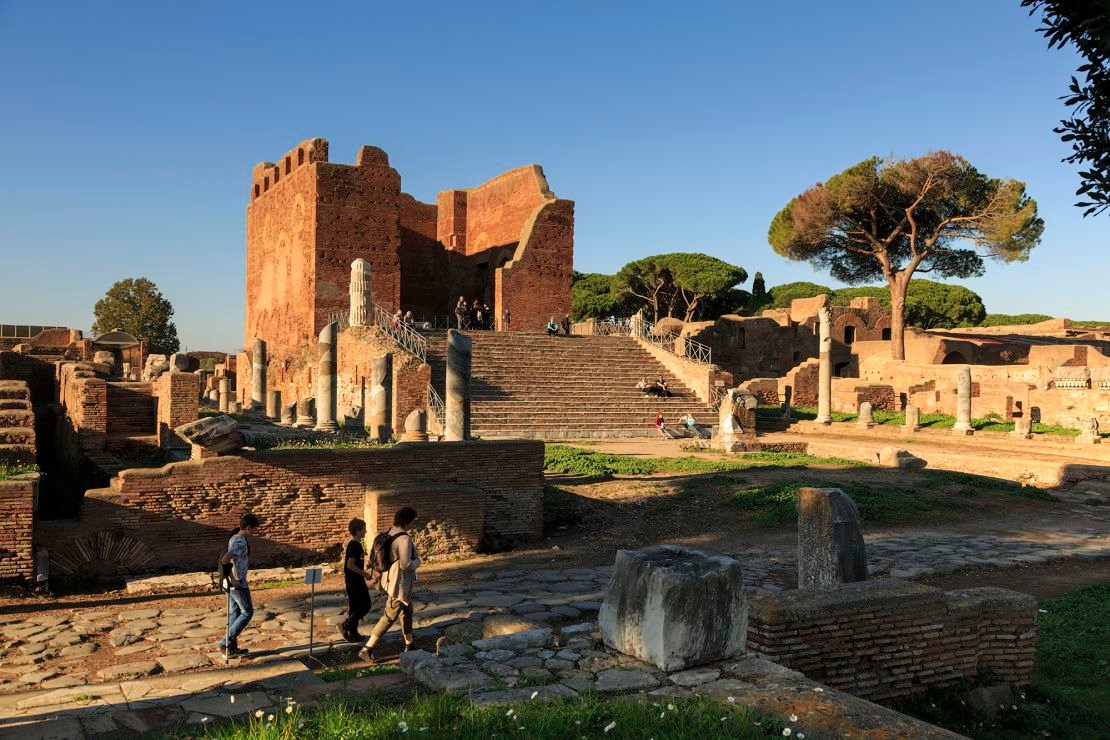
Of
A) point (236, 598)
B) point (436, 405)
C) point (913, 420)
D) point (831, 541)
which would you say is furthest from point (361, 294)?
point (831, 541)

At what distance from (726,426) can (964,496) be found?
6611 mm

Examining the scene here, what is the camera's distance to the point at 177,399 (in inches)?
476

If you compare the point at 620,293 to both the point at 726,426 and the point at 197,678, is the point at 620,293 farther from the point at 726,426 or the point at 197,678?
the point at 197,678

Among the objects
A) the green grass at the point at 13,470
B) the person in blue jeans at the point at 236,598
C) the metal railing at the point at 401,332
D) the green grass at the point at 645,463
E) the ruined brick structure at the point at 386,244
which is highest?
the ruined brick structure at the point at 386,244

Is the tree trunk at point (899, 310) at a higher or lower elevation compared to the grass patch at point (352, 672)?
higher

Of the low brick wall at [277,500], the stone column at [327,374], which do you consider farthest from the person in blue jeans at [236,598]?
the stone column at [327,374]

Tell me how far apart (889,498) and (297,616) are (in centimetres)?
854

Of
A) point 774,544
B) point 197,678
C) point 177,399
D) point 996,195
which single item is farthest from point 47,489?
point 996,195

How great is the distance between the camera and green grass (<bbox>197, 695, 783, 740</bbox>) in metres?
3.64

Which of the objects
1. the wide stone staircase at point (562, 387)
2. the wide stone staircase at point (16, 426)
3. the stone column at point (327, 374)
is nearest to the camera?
the wide stone staircase at point (16, 426)

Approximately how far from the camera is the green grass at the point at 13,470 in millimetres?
8495

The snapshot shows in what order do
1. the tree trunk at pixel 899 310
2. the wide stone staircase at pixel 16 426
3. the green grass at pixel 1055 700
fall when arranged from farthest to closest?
the tree trunk at pixel 899 310, the wide stone staircase at pixel 16 426, the green grass at pixel 1055 700

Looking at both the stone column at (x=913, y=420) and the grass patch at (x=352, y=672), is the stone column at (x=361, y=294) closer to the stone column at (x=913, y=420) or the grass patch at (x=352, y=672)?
the stone column at (x=913, y=420)

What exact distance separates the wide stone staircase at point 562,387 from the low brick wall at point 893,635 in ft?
49.8
